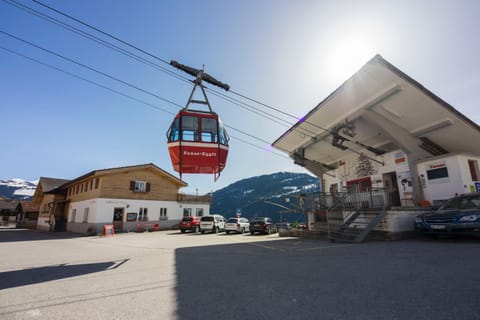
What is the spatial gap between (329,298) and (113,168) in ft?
83.7

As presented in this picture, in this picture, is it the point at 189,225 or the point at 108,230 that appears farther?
the point at 189,225

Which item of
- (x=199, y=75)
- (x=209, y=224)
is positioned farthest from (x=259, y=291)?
(x=209, y=224)

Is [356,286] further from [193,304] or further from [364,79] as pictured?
[364,79]

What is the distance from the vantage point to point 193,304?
3137mm

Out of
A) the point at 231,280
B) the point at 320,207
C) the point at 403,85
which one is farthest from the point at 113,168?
the point at 403,85

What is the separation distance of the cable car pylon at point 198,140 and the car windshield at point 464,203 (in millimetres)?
9321

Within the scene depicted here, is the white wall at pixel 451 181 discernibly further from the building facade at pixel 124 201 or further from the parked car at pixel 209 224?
the building facade at pixel 124 201

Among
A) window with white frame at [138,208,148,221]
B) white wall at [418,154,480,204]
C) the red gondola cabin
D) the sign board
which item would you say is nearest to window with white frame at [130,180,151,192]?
window with white frame at [138,208,148,221]

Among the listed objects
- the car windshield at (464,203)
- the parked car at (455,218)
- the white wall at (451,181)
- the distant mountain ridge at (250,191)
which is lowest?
the parked car at (455,218)

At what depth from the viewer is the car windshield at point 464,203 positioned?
8.34 meters

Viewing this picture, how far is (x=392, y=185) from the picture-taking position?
Answer: 573 inches

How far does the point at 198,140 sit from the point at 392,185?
1322 cm

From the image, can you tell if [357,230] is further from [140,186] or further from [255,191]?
[255,191]

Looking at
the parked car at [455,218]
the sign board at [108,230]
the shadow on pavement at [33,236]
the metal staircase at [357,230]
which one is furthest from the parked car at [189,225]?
the parked car at [455,218]
